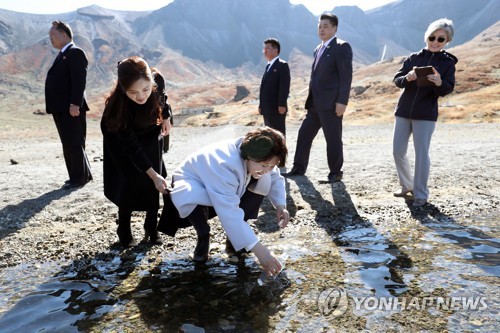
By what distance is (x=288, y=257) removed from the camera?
3.51m

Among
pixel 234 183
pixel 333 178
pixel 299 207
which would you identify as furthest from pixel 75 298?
pixel 333 178

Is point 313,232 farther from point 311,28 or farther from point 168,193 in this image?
point 311,28

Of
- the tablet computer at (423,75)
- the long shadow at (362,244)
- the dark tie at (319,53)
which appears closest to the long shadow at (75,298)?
the long shadow at (362,244)

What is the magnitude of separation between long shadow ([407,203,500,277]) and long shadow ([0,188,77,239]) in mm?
3842

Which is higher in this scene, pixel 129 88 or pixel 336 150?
pixel 129 88

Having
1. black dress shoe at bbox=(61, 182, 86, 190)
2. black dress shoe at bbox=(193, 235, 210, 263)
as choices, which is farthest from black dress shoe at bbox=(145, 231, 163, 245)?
black dress shoe at bbox=(61, 182, 86, 190)

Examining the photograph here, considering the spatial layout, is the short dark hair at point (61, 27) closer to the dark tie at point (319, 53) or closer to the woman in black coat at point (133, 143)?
the woman in black coat at point (133, 143)

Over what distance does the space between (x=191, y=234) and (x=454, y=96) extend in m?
25.8

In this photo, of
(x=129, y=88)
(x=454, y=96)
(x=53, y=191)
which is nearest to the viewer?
(x=129, y=88)

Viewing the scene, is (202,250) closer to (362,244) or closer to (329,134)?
(362,244)

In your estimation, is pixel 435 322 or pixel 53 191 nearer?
pixel 435 322

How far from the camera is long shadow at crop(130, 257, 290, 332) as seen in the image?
2.61 m

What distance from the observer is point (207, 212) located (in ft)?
10.7

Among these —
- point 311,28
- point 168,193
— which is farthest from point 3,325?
point 311,28
